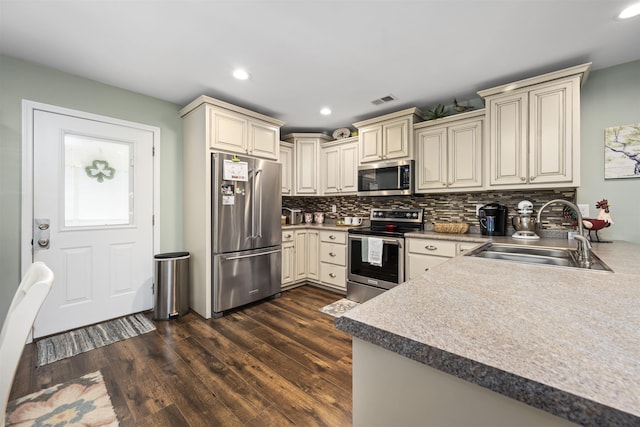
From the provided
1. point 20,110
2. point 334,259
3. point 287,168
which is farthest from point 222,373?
point 287,168

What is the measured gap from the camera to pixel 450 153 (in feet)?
9.50

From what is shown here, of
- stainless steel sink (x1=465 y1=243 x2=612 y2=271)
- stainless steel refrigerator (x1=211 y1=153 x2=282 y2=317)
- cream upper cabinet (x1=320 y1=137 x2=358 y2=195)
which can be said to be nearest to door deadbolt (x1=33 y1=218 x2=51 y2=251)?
stainless steel refrigerator (x1=211 y1=153 x2=282 y2=317)

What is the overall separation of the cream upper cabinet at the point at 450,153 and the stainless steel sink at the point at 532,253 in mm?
1007

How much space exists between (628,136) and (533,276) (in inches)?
90.1

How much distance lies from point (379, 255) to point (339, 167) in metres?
Answer: 1.51

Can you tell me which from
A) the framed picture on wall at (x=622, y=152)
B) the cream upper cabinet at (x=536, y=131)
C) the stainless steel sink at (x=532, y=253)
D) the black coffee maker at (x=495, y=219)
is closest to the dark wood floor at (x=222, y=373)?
the stainless steel sink at (x=532, y=253)

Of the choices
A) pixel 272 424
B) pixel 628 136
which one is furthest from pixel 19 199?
pixel 628 136

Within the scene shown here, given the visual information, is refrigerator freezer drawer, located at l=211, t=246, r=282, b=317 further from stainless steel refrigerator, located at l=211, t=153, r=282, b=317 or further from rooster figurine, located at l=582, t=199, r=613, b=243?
rooster figurine, located at l=582, t=199, r=613, b=243

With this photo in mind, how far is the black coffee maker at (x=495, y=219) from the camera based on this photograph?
2660mm

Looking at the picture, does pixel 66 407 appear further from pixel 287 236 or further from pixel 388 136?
pixel 388 136

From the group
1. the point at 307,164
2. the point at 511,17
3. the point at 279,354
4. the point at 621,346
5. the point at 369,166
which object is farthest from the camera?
the point at 307,164

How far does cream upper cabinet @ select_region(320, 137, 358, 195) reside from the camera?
3.75 meters

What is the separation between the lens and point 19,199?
219 centimetres

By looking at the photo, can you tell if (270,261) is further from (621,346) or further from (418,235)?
(621,346)
